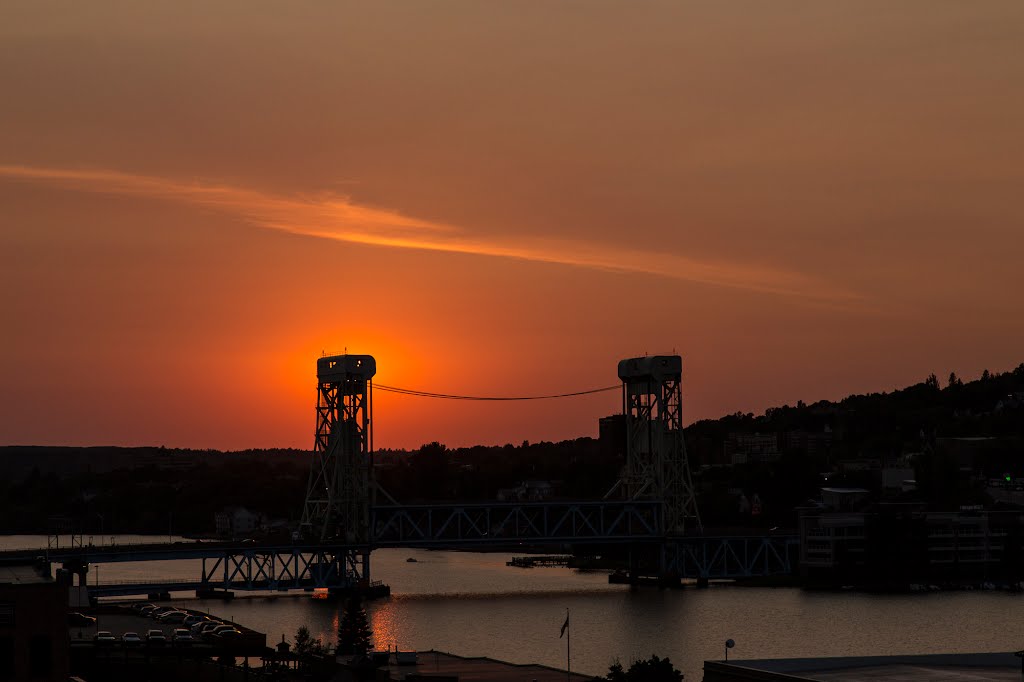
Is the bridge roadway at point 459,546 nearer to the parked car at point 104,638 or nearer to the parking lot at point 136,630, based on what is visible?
the parking lot at point 136,630

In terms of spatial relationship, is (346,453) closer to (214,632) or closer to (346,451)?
(346,451)

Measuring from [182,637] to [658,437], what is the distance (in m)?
60.4

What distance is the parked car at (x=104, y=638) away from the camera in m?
A: 50.3

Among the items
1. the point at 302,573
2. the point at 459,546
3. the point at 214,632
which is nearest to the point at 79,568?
the point at 302,573

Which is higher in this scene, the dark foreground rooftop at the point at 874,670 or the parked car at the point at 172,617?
the parked car at the point at 172,617

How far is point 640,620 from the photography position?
85.1m

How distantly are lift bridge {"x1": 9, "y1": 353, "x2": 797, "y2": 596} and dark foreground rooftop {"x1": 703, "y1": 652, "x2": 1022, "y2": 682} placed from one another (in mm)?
51812

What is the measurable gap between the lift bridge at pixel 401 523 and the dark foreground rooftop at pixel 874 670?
170 feet

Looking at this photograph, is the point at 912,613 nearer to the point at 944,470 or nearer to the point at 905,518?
the point at 905,518

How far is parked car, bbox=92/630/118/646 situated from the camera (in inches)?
1981

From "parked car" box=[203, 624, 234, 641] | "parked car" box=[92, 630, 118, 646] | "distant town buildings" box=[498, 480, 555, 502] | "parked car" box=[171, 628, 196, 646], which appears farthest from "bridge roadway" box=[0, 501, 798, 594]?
"distant town buildings" box=[498, 480, 555, 502]

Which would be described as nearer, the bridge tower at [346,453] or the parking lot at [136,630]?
the parking lot at [136,630]

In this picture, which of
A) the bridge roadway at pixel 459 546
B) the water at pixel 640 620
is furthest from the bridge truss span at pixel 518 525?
the water at pixel 640 620

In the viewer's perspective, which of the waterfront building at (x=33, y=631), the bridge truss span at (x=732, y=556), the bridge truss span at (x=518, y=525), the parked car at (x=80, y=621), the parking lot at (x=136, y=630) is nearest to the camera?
the waterfront building at (x=33, y=631)
